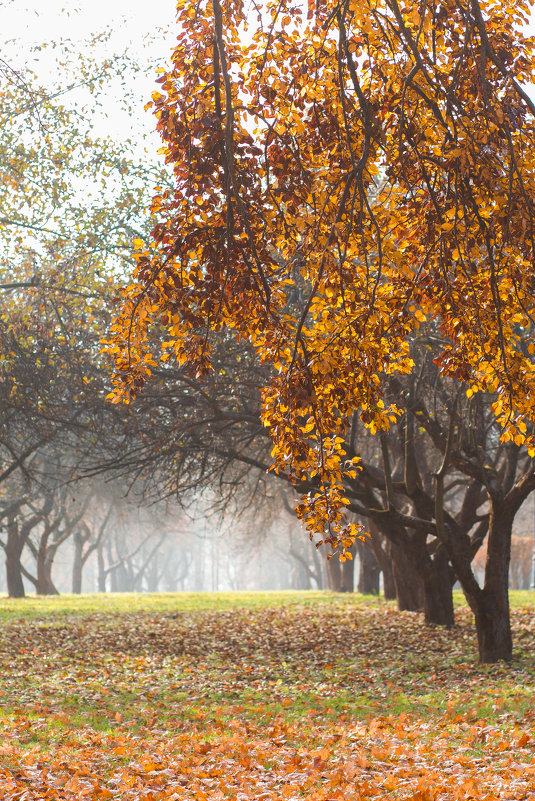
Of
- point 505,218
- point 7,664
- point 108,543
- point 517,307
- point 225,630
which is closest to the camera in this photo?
point 505,218

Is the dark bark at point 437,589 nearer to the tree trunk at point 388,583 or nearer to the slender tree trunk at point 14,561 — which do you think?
the tree trunk at point 388,583

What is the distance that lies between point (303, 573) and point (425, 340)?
4608 centimetres

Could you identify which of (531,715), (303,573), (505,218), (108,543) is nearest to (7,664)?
(531,715)

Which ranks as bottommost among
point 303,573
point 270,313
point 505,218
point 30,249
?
point 303,573

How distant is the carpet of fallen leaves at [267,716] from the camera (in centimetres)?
577

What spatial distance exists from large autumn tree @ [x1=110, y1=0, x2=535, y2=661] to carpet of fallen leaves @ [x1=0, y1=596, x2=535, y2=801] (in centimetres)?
209

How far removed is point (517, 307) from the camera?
18.1 ft

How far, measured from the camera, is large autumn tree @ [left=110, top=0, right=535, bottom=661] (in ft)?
15.8

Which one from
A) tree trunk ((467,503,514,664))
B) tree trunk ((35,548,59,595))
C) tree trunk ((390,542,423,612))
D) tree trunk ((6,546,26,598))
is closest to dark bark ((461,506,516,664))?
tree trunk ((467,503,514,664))

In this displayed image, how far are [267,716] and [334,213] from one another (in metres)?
5.64

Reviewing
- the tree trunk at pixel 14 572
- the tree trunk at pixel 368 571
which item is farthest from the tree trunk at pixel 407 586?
the tree trunk at pixel 14 572

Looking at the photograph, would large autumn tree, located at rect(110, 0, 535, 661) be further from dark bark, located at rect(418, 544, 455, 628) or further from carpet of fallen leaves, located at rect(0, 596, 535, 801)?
dark bark, located at rect(418, 544, 455, 628)

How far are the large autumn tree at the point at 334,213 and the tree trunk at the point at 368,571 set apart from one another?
20329 mm

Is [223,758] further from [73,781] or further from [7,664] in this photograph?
[7,664]
